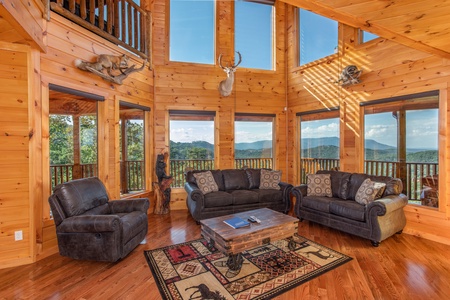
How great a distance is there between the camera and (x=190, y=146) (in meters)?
5.69

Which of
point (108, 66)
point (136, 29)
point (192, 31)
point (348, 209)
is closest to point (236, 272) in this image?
point (348, 209)

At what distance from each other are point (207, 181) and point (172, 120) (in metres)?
1.84

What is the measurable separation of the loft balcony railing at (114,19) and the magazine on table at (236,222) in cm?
373

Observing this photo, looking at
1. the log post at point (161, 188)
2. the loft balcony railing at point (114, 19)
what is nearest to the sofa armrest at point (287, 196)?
the log post at point (161, 188)

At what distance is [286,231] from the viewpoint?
9.53 ft

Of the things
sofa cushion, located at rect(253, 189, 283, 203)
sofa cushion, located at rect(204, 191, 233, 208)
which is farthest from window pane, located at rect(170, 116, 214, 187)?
sofa cushion, located at rect(253, 189, 283, 203)

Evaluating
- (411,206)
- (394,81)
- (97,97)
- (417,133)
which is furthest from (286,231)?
(97,97)

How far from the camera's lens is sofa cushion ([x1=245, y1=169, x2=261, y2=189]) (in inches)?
198

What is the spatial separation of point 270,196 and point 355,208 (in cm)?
156

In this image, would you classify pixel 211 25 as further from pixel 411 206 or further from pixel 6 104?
pixel 411 206

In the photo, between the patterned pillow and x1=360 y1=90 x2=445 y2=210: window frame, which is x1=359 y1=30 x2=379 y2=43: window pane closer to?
x1=360 y1=90 x2=445 y2=210: window frame

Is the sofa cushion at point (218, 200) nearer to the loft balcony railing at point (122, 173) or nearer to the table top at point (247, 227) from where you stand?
the table top at point (247, 227)

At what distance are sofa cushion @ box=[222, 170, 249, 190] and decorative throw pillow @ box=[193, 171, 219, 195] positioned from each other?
0.33 metres

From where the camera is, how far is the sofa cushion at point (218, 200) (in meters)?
4.19
